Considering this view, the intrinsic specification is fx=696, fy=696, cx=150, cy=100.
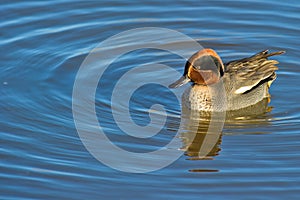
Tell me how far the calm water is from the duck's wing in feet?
1.44

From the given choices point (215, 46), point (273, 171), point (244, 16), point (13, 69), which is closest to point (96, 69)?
point (13, 69)

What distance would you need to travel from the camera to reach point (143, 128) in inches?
396

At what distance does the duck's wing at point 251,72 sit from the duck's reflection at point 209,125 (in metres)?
0.36

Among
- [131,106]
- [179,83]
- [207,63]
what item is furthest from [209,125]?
[131,106]

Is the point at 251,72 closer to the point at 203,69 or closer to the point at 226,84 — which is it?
the point at 226,84

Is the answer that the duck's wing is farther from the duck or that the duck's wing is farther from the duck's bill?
the duck's bill

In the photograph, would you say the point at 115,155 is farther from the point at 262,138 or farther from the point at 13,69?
the point at 13,69

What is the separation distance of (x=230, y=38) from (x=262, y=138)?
3.88 metres

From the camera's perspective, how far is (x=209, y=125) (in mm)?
10453

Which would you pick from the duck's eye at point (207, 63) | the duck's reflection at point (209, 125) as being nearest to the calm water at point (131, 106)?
the duck's reflection at point (209, 125)

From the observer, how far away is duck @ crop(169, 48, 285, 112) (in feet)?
35.7

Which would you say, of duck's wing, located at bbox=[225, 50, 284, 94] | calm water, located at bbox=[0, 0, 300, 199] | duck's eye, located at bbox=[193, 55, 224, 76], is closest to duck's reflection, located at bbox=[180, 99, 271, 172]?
calm water, located at bbox=[0, 0, 300, 199]

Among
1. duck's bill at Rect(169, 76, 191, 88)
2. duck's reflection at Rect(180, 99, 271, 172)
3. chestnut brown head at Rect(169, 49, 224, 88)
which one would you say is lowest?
duck's reflection at Rect(180, 99, 271, 172)

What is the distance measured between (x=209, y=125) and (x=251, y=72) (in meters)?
1.35
